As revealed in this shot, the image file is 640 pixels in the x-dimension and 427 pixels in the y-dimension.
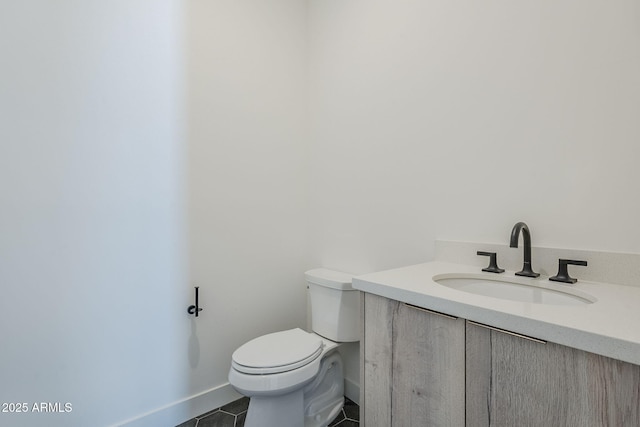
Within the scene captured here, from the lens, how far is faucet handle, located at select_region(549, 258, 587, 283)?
959mm

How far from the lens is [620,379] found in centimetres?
57

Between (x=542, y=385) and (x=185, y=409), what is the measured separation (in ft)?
5.22

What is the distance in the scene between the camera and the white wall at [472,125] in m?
0.97

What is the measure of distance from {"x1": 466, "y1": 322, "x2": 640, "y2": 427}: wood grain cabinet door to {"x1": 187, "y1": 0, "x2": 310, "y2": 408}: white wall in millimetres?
1307

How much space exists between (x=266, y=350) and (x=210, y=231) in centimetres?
69

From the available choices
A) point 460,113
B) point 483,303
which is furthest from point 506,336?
point 460,113

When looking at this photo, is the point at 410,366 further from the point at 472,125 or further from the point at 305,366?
the point at 472,125

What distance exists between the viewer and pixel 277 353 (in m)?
1.34

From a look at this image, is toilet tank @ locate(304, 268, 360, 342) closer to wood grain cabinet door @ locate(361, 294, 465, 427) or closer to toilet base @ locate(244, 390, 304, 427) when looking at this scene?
toilet base @ locate(244, 390, 304, 427)

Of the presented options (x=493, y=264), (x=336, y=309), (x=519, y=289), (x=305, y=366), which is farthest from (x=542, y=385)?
(x=336, y=309)

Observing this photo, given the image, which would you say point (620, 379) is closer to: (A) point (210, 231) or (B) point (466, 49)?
(B) point (466, 49)

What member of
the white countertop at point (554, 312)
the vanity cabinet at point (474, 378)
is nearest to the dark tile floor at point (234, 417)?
the vanity cabinet at point (474, 378)

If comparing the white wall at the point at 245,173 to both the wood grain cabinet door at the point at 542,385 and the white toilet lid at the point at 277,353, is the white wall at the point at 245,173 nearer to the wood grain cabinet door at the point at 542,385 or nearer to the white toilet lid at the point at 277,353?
the white toilet lid at the point at 277,353

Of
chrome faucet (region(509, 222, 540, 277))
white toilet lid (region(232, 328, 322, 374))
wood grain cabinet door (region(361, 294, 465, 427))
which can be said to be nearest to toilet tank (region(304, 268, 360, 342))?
white toilet lid (region(232, 328, 322, 374))
